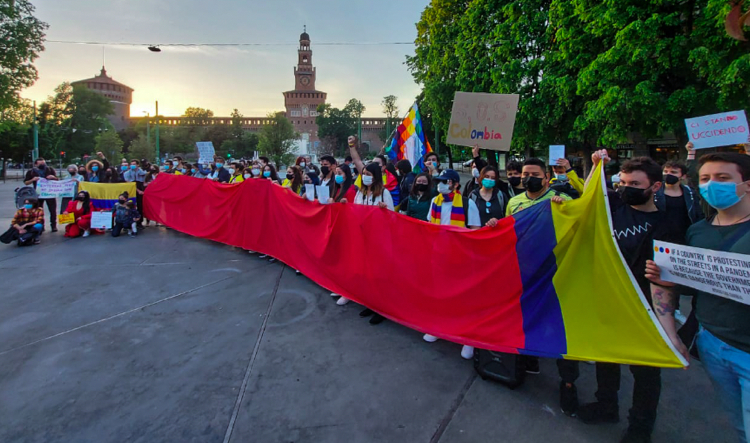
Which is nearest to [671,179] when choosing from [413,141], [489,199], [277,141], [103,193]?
[489,199]

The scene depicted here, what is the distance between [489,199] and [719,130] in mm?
3576

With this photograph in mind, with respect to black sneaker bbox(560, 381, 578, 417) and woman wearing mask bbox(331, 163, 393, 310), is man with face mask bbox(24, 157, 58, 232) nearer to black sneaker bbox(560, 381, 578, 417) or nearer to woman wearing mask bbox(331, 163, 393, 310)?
woman wearing mask bbox(331, 163, 393, 310)

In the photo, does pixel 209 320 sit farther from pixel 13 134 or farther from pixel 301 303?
pixel 13 134

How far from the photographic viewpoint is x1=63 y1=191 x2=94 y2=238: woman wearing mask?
9711 mm

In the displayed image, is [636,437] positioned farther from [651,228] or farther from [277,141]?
[277,141]

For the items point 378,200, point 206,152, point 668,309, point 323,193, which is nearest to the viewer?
point 668,309

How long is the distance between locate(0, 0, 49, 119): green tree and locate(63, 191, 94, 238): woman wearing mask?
28725mm

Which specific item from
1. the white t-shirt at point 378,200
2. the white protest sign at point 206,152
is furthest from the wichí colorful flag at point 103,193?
the white t-shirt at point 378,200

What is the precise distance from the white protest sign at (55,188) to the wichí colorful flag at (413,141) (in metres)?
8.91

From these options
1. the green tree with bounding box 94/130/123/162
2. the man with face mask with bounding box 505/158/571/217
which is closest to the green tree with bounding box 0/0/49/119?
the green tree with bounding box 94/130/123/162

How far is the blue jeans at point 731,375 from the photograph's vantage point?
182cm

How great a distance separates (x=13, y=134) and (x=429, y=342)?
5729cm

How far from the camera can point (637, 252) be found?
2.58 metres

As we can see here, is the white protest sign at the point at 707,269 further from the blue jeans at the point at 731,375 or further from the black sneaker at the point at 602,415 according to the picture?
the black sneaker at the point at 602,415
